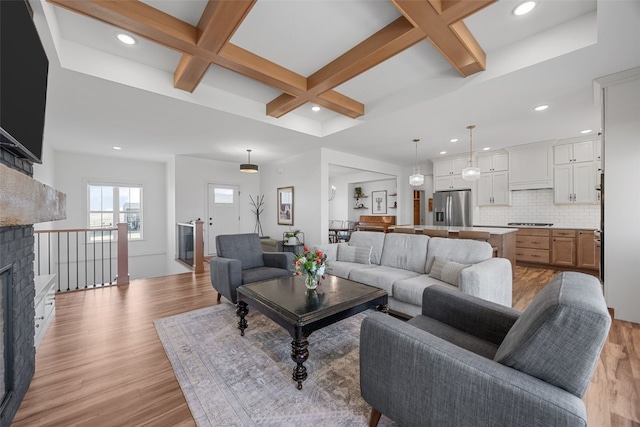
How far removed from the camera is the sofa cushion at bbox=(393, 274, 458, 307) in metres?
2.64

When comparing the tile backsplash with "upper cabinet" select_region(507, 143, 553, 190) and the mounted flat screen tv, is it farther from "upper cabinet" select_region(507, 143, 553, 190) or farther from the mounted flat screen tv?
the mounted flat screen tv

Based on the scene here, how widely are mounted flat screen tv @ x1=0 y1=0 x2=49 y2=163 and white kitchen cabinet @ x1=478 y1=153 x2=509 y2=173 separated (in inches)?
286

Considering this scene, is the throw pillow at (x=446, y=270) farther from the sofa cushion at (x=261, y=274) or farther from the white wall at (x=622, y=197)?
the sofa cushion at (x=261, y=274)

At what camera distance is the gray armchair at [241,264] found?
3035 mm

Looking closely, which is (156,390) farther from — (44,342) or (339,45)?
(339,45)

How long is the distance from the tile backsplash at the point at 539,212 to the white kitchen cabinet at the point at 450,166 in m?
1.12

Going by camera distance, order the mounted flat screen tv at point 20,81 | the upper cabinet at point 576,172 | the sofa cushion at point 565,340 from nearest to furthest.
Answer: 1. the sofa cushion at point 565,340
2. the mounted flat screen tv at point 20,81
3. the upper cabinet at point 576,172

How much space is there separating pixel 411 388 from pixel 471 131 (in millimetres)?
4560

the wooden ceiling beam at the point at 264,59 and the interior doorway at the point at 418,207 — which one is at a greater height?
the wooden ceiling beam at the point at 264,59

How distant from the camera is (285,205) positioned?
6617mm

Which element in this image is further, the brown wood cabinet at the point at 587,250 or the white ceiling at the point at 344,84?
the brown wood cabinet at the point at 587,250

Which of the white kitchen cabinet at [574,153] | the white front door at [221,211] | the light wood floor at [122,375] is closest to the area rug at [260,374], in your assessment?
the light wood floor at [122,375]

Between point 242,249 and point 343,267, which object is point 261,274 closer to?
point 242,249

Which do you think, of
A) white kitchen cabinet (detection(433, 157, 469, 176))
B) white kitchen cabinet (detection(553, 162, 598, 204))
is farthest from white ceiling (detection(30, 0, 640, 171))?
white kitchen cabinet (detection(433, 157, 469, 176))
